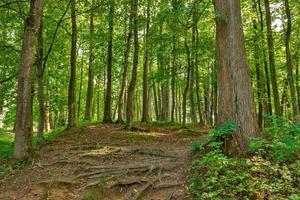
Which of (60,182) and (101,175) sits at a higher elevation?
(101,175)

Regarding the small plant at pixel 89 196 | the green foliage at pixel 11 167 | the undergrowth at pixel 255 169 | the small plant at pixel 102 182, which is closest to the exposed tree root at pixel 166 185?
the undergrowth at pixel 255 169

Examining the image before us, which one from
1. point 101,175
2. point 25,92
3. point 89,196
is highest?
point 25,92

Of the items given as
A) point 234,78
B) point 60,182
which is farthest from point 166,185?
point 234,78

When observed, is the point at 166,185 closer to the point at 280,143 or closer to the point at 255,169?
the point at 255,169

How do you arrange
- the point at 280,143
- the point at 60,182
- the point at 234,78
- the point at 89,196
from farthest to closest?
the point at 234,78 → the point at 60,182 → the point at 89,196 → the point at 280,143

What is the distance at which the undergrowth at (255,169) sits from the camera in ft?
22.0

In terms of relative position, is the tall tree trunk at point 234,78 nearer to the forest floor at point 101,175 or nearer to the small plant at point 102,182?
the forest floor at point 101,175

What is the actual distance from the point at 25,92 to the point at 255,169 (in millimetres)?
6998

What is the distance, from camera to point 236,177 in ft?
22.9

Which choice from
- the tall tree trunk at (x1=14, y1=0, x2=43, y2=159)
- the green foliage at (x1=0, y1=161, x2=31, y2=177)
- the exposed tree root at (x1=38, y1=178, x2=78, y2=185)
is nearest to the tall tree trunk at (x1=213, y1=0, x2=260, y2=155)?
the exposed tree root at (x1=38, y1=178, x2=78, y2=185)

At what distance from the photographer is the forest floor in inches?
319

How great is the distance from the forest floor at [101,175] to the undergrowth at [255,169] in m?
0.60

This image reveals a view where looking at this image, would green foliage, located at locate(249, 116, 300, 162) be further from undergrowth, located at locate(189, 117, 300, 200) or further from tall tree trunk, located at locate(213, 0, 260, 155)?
tall tree trunk, located at locate(213, 0, 260, 155)

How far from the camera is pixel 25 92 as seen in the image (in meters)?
10.4
